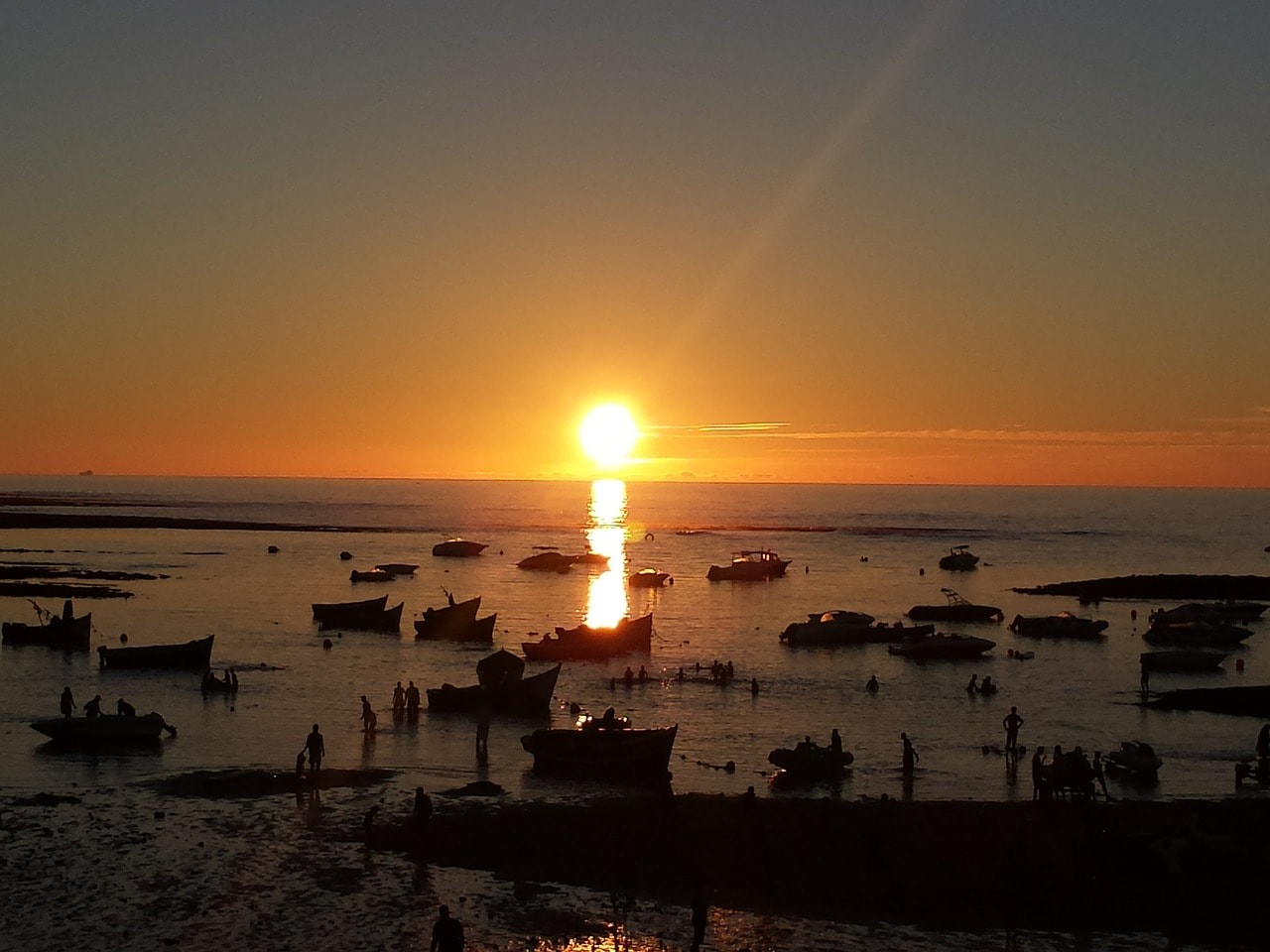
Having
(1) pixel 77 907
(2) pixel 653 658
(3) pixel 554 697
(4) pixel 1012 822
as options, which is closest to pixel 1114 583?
(2) pixel 653 658

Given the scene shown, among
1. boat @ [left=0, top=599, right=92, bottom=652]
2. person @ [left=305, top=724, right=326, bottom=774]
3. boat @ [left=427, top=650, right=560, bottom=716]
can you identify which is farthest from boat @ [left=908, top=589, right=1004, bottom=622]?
person @ [left=305, top=724, right=326, bottom=774]

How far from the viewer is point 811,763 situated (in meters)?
36.3

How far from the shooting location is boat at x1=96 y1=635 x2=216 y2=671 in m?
56.8

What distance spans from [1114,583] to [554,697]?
7258cm

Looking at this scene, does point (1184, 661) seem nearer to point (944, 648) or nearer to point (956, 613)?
point (944, 648)

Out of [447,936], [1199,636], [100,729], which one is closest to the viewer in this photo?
[447,936]

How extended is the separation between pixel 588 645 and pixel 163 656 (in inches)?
859

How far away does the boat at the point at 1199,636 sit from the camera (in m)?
71.4

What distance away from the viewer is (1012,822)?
98.8 feet

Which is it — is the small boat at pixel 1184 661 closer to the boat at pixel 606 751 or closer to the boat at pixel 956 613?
the boat at pixel 956 613

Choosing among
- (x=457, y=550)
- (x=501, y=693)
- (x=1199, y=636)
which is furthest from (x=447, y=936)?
(x=457, y=550)

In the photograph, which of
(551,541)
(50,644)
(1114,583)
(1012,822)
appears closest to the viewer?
(1012,822)

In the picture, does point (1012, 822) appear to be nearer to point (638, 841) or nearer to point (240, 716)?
point (638, 841)

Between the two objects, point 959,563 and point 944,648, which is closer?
point 944,648
